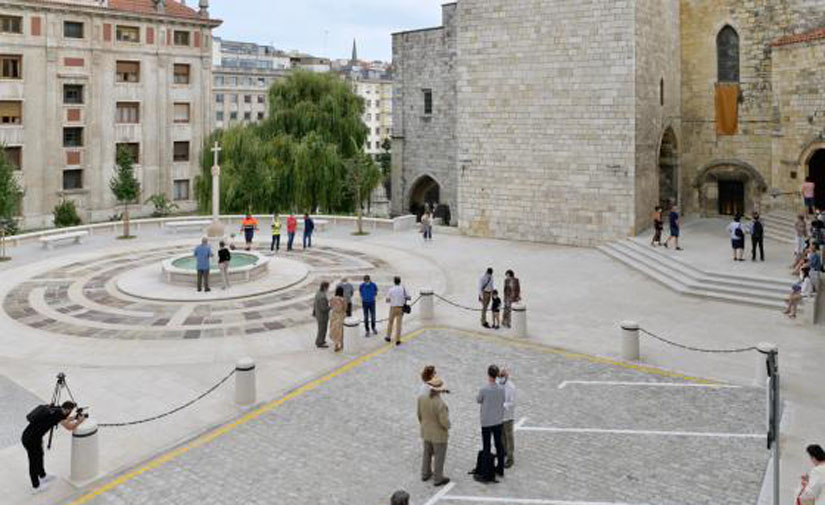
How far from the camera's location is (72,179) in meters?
43.4

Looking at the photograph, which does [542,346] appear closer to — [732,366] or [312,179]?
[732,366]

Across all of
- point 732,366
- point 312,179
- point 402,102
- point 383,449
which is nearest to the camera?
point 383,449

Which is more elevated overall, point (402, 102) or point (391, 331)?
point (402, 102)

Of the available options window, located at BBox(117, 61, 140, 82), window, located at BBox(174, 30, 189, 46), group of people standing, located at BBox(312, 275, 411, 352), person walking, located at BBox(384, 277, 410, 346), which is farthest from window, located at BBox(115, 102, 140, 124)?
person walking, located at BBox(384, 277, 410, 346)

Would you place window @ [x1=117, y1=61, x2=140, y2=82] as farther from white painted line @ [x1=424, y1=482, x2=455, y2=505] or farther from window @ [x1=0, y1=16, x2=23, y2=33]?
white painted line @ [x1=424, y1=482, x2=455, y2=505]

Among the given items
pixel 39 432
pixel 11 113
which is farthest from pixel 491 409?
pixel 11 113

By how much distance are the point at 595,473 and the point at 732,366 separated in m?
5.52

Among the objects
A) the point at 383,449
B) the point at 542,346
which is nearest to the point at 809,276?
the point at 542,346

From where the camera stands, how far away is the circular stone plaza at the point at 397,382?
8547 millimetres

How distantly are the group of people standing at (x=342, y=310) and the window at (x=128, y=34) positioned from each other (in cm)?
3730

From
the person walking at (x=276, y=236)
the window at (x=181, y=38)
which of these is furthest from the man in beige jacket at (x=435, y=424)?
the window at (x=181, y=38)

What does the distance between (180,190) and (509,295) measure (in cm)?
3819

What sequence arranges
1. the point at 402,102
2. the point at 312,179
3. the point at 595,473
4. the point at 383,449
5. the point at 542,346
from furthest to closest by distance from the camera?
the point at 402,102 → the point at 312,179 → the point at 542,346 → the point at 383,449 → the point at 595,473

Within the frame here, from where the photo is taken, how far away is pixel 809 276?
1575 cm
